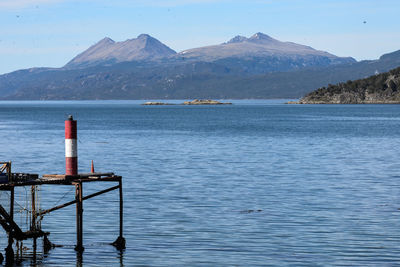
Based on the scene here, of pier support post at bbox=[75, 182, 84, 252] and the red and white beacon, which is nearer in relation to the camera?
the red and white beacon

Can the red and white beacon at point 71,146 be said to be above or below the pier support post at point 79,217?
above

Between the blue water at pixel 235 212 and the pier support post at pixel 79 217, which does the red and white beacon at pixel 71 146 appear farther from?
the blue water at pixel 235 212

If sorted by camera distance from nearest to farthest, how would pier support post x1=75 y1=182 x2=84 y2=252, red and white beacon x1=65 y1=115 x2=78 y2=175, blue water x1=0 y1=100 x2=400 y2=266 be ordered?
red and white beacon x1=65 y1=115 x2=78 y2=175
pier support post x1=75 y1=182 x2=84 y2=252
blue water x1=0 y1=100 x2=400 y2=266

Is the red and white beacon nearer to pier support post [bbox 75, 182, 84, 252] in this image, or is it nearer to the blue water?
pier support post [bbox 75, 182, 84, 252]

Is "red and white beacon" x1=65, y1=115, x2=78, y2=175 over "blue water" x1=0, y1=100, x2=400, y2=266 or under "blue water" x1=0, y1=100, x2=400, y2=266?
over

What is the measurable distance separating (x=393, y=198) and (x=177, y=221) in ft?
47.5

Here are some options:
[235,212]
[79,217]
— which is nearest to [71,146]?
[79,217]

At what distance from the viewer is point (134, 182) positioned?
168ft

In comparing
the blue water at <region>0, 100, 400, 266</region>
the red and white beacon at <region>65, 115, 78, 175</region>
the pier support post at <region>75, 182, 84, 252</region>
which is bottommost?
the blue water at <region>0, 100, 400, 266</region>

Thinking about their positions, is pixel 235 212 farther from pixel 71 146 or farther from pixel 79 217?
pixel 71 146

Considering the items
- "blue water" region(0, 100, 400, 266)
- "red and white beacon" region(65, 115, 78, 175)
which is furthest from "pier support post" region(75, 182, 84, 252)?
"red and white beacon" region(65, 115, 78, 175)

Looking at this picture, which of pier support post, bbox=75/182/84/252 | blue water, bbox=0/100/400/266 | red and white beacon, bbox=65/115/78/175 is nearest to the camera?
red and white beacon, bbox=65/115/78/175

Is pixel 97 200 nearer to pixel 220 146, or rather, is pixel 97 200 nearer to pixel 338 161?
pixel 338 161

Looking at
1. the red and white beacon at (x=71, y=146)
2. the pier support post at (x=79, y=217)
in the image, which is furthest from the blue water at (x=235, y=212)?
the red and white beacon at (x=71, y=146)
